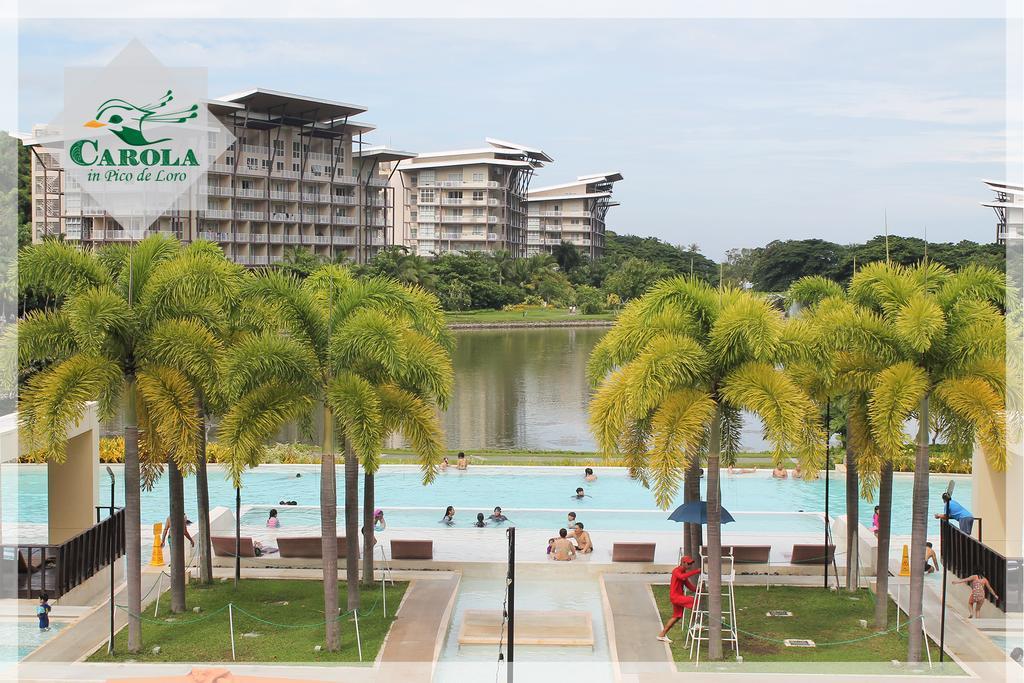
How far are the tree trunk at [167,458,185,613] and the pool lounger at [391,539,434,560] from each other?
3766 mm

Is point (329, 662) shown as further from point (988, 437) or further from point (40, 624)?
point (988, 437)

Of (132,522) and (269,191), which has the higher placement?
(269,191)

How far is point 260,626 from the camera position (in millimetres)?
13617

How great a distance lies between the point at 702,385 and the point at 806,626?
13.1 ft

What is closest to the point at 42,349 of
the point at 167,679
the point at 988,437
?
the point at 167,679

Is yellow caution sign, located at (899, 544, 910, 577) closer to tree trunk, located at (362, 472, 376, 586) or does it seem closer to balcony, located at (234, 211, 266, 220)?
tree trunk, located at (362, 472, 376, 586)

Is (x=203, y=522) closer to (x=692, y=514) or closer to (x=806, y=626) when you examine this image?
(x=692, y=514)

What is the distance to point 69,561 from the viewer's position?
14.3m

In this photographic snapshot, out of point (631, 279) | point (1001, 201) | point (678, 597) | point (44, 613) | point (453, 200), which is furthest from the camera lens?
point (453, 200)

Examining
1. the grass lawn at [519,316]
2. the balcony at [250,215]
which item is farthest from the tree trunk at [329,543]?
the balcony at [250,215]

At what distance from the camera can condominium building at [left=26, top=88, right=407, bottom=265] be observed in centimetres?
6950

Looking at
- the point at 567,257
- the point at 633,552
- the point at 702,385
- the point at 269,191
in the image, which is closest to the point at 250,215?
the point at 269,191

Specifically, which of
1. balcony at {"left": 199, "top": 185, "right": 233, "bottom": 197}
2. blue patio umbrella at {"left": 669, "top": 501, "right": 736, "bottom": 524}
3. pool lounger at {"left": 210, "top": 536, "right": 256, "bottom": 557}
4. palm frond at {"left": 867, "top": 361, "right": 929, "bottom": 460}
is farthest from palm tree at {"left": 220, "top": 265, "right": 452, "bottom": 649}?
balcony at {"left": 199, "top": 185, "right": 233, "bottom": 197}

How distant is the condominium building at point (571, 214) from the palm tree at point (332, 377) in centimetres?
10353
